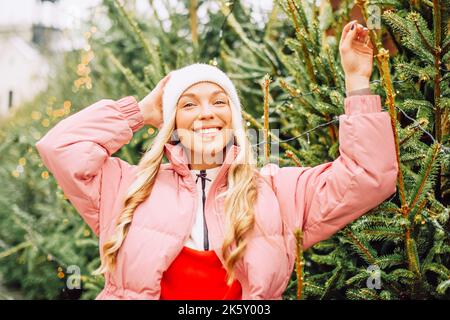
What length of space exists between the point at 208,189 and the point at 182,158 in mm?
203

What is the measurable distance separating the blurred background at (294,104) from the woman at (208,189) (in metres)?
0.20

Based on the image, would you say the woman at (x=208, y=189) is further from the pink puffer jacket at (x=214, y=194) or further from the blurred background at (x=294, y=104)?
the blurred background at (x=294, y=104)

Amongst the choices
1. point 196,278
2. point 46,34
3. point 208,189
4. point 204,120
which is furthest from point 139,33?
point 46,34

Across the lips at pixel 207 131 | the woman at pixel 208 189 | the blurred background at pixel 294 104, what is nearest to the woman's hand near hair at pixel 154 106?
the woman at pixel 208 189

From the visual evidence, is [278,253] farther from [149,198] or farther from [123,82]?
[123,82]

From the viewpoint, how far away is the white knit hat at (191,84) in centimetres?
227

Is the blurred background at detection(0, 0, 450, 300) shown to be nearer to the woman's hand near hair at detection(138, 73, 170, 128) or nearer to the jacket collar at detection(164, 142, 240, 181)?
the jacket collar at detection(164, 142, 240, 181)

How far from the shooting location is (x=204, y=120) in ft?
7.20

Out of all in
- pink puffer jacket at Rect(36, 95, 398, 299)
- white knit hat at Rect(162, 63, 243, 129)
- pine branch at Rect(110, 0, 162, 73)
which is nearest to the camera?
pink puffer jacket at Rect(36, 95, 398, 299)

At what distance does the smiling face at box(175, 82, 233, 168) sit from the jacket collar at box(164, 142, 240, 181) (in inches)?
1.9

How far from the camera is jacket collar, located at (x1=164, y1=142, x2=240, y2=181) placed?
7.04ft

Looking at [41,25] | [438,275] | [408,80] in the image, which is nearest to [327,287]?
[438,275]

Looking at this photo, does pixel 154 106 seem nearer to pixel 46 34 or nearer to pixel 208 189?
pixel 208 189

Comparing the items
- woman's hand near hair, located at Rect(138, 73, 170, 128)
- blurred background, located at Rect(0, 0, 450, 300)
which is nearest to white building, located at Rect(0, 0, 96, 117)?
blurred background, located at Rect(0, 0, 450, 300)
